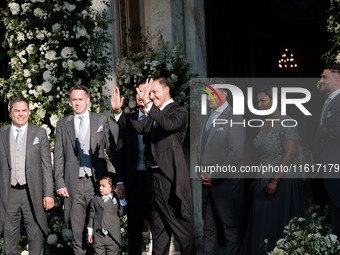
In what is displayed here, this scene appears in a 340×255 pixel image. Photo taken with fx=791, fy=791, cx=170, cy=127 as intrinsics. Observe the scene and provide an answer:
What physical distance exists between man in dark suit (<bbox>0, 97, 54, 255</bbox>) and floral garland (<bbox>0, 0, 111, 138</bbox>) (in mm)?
819

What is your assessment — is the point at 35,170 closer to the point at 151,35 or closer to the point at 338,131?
the point at 338,131

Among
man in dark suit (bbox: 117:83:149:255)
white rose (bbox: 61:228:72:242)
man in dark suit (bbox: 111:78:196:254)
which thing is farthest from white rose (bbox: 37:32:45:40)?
white rose (bbox: 61:228:72:242)

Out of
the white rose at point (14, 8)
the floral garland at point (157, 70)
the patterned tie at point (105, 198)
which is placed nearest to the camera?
the patterned tie at point (105, 198)

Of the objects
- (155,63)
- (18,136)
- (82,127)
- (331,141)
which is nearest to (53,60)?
(82,127)

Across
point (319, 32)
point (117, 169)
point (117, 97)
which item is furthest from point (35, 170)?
point (319, 32)

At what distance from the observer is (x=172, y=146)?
769 cm

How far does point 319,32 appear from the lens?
17672mm

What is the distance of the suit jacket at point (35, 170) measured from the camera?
8.24 meters

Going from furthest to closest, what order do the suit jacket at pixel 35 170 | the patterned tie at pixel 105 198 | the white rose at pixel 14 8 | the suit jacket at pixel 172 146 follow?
the white rose at pixel 14 8, the patterned tie at pixel 105 198, the suit jacket at pixel 35 170, the suit jacket at pixel 172 146

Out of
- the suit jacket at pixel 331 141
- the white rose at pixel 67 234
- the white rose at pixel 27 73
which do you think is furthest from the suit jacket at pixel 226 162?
the white rose at pixel 27 73

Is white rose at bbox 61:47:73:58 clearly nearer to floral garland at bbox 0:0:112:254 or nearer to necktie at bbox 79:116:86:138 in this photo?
floral garland at bbox 0:0:112:254

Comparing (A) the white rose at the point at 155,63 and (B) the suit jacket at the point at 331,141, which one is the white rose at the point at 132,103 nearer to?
(A) the white rose at the point at 155,63

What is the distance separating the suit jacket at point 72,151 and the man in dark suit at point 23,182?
14 centimetres

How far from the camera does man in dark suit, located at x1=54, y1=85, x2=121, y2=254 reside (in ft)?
27.6
